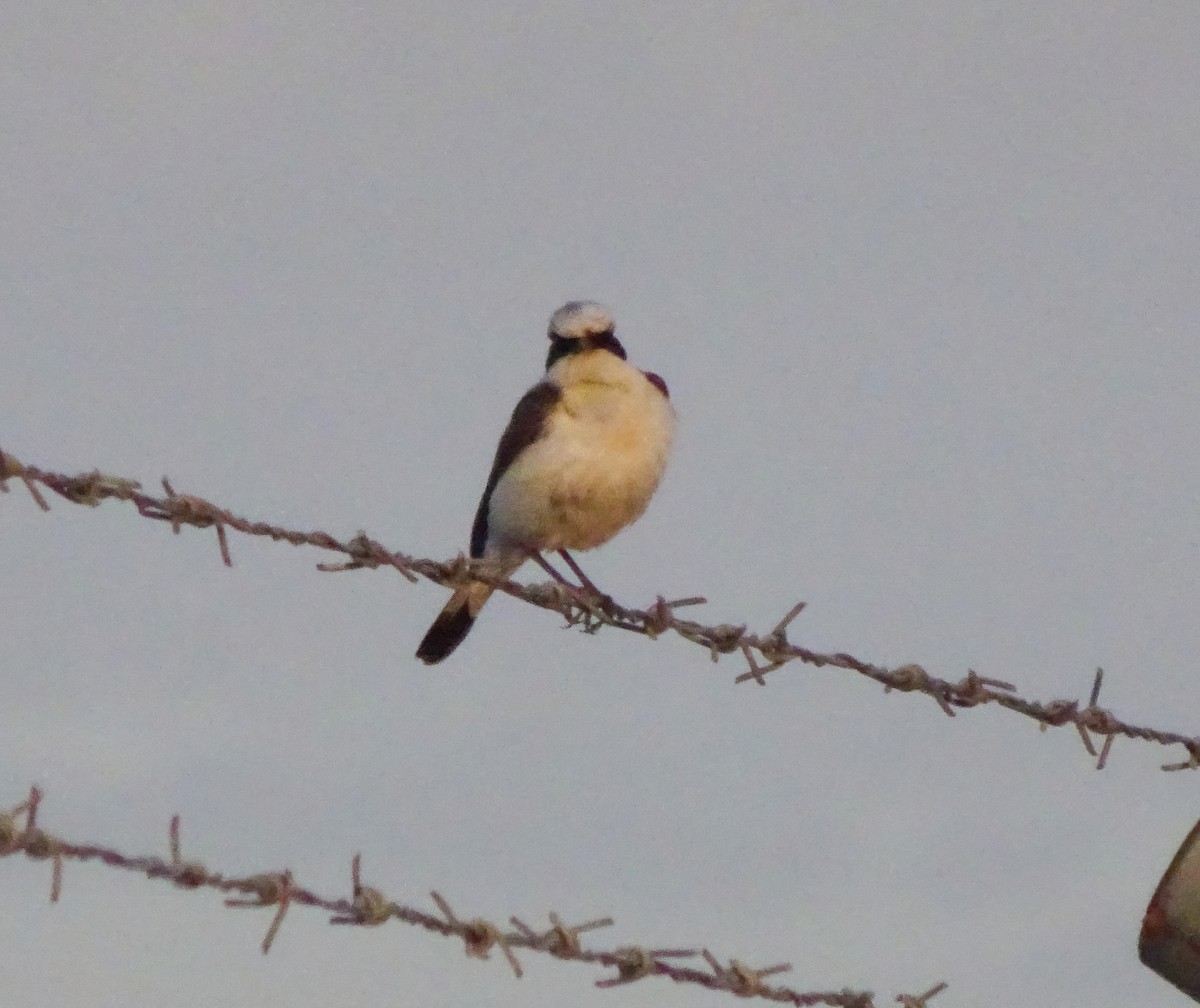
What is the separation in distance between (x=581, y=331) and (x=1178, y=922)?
4.66 metres

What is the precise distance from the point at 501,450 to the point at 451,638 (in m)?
1.01

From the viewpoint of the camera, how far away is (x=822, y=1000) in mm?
4188

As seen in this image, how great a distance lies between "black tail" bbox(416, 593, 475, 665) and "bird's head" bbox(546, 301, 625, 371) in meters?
1.03

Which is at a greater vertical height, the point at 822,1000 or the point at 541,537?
the point at 541,537

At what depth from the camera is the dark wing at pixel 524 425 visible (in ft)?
25.6

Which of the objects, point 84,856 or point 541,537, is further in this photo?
point 541,537

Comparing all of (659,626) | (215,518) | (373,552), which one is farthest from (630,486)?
(215,518)

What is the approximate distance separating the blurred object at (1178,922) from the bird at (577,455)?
356cm

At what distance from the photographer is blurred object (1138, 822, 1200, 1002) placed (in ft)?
13.4

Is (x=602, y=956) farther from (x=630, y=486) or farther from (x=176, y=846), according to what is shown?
(x=630, y=486)

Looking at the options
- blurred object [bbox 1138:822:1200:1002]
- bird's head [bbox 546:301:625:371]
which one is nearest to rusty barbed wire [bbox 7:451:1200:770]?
blurred object [bbox 1138:822:1200:1002]

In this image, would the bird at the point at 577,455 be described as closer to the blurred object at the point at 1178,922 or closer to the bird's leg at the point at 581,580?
the bird's leg at the point at 581,580

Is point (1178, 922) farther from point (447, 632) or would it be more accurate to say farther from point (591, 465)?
point (447, 632)

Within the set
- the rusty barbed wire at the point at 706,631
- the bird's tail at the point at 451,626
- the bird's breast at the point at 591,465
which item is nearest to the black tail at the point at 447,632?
the bird's tail at the point at 451,626
